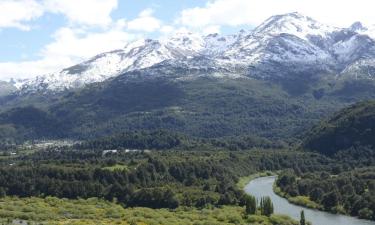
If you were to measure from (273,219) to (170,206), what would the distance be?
3392 centimetres

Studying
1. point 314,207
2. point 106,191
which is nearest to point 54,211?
point 106,191

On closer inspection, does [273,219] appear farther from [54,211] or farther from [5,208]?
[5,208]

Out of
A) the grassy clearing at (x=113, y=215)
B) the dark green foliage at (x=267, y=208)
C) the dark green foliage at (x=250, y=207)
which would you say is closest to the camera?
the grassy clearing at (x=113, y=215)

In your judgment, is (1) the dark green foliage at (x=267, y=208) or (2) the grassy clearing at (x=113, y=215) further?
(1) the dark green foliage at (x=267, y=208)

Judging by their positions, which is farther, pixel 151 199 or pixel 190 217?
pixel 151 199

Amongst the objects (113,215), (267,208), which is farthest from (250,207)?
(113,215)

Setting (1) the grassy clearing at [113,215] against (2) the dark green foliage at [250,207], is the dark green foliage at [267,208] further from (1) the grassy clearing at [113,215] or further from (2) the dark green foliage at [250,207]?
(1) the grassy clearing at [113,215]

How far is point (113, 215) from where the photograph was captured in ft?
549

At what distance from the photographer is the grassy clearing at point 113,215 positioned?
157m

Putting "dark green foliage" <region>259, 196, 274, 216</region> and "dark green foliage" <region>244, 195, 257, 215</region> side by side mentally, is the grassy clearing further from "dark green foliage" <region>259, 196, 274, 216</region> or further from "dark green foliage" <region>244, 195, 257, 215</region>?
"dark green foliage" <region>259, 196, 274, 216</region>

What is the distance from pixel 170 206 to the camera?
184000mm

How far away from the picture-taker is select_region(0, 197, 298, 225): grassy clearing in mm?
157000

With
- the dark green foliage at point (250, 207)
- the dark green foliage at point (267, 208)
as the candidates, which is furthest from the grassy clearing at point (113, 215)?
the dark green foliage at point (267, 208)

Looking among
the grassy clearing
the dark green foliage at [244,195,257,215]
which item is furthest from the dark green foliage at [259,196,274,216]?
the grassy clearing
